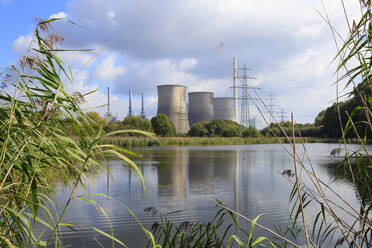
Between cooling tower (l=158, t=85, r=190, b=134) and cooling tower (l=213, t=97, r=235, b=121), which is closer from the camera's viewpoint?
cooling tower (l=158, t=85, r=190, b=134)

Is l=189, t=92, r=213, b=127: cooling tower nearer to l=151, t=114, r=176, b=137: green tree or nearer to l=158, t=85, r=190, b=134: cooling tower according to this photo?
l=158, t=85, r=190, b=134: cooling tower

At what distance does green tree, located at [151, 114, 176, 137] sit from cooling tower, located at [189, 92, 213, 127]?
3.05 meters

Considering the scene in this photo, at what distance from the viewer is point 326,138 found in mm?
24203

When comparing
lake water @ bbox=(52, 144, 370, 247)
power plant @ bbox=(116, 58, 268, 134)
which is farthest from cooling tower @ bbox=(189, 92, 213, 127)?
lake water @ bbox=(52, 144, 370, 247)

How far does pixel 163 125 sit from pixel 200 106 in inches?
165

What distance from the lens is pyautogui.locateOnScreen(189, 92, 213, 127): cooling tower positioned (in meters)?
26.8

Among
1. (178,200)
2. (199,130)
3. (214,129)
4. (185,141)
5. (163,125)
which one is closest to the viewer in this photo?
(178,200)

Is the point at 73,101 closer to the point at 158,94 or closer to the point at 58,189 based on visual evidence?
the point at 58,189

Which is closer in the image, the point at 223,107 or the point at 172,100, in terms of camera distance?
the point at 172,100

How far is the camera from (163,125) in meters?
25.2

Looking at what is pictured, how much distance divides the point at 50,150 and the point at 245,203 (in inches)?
93.7

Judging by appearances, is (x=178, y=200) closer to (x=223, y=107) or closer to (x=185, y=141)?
(x=185, y=141)

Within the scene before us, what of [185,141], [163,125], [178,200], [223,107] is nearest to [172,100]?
[163,125]

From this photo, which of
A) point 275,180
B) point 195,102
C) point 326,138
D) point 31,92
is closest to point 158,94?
point 195,102
